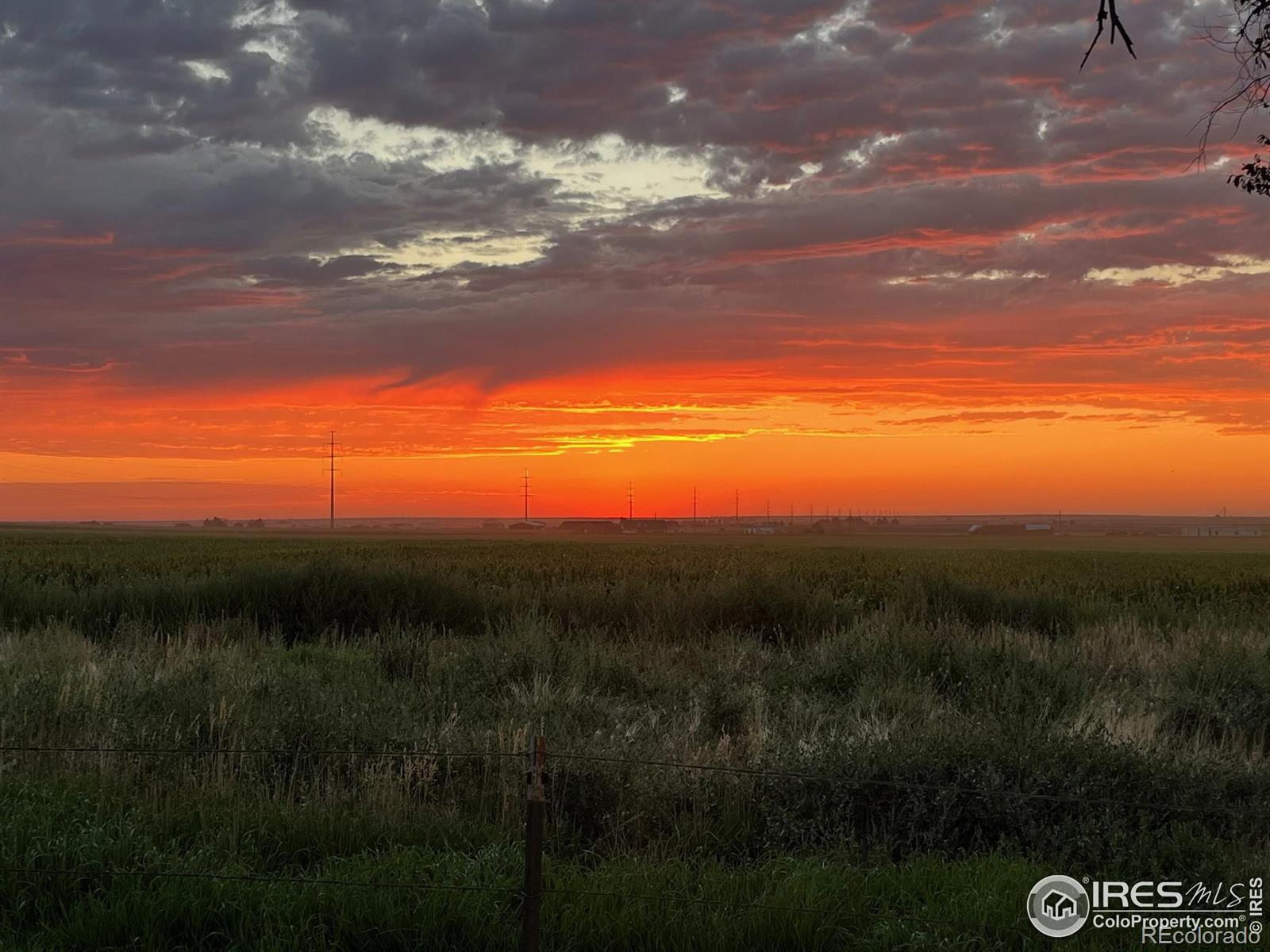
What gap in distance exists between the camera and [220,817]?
8266mm

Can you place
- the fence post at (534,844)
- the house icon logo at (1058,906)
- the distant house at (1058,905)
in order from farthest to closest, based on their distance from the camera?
the distant house at (1058,905)
the house icon logo at (1058,906)
the fence post at (534,844)

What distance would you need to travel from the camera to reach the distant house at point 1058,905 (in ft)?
22.1

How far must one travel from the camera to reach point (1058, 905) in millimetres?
6840

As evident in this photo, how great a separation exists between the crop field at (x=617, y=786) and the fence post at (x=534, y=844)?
1018mm

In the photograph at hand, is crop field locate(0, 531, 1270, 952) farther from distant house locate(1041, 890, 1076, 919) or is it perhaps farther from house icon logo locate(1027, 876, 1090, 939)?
distant house locate(1041, 890, 1076, 919)

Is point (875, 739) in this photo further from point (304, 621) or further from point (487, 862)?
point (304, 621)

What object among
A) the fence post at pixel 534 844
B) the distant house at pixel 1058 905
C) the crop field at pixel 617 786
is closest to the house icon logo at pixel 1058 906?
the distant house at pixel 1058 905

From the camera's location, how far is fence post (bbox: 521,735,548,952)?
523 centimetres

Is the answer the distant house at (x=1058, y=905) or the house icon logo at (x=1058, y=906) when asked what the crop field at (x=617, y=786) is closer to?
the house icon logo at (x=1058, y=906)

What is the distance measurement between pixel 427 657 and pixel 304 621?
23.7 ft

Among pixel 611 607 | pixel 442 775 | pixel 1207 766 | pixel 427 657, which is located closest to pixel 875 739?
pixel 1207 766

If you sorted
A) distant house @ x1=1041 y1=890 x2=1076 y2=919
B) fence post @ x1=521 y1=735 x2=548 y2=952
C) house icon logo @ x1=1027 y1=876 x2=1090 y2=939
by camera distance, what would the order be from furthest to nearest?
distant house @ x1=1041 y1=890 x2=1076 y2=919
house icon logo @ x1=1027 y1=876 x2=1090 y2=939
fence post @ x1=521 y1=735 x2=548 y2=952

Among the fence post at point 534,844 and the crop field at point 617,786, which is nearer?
the fence post at point 534,844

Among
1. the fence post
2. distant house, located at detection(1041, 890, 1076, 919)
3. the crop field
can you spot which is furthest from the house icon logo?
the fence post
